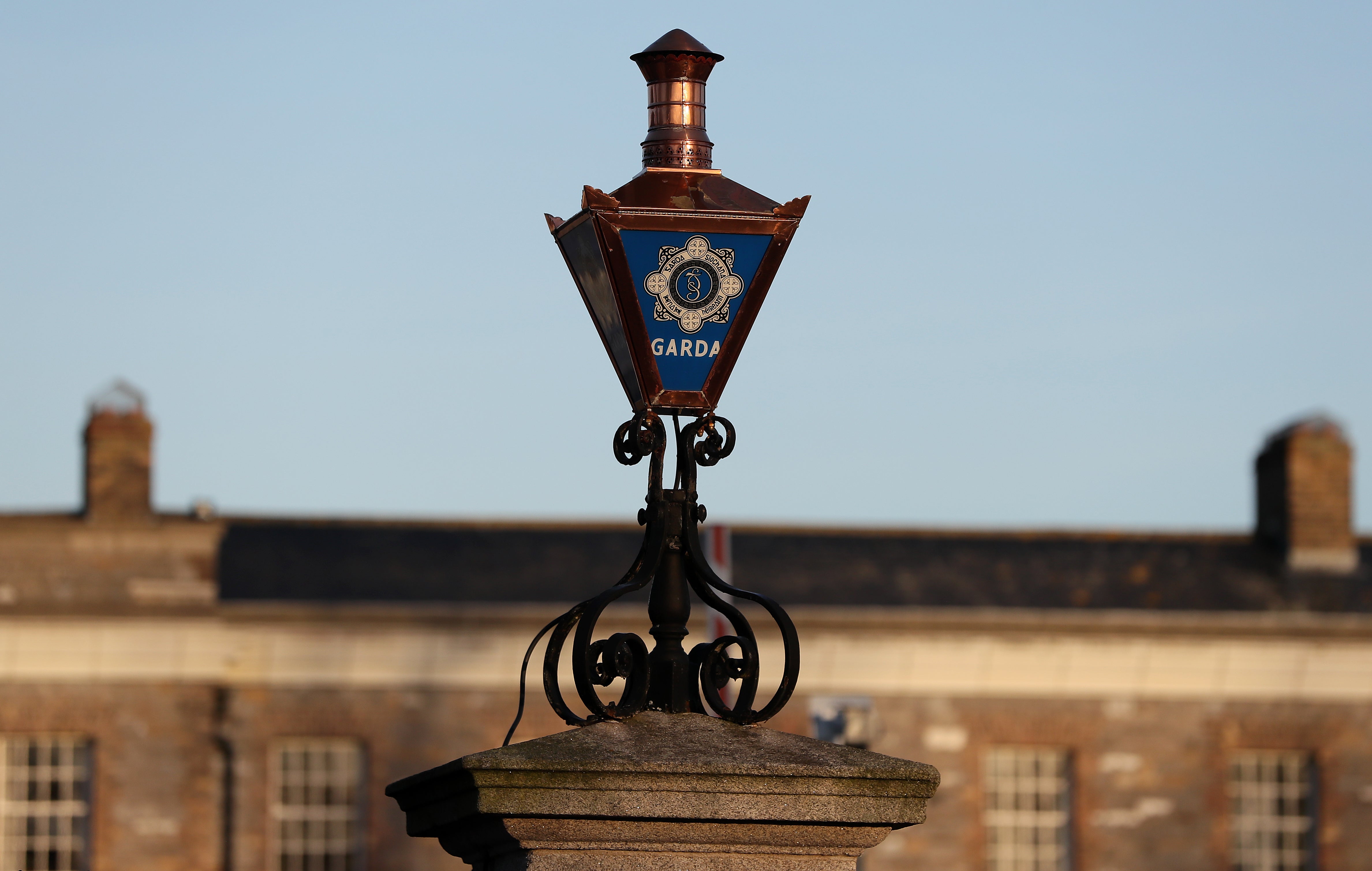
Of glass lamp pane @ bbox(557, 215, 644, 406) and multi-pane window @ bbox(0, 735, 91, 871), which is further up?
glass lamp pane @ bbox(557, 215, 644, 406)

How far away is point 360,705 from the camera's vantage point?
90.7 feet

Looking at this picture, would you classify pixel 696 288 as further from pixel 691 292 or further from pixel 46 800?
pixel 46 800

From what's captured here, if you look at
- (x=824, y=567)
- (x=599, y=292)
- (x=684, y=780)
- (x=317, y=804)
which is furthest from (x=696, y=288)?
(x=824, y=567)

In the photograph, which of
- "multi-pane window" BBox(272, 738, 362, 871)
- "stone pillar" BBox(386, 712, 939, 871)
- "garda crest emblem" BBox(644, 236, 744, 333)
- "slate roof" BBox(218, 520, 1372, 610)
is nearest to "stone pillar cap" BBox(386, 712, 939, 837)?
"stone pillar" BBox(386, 712, 939, 871)

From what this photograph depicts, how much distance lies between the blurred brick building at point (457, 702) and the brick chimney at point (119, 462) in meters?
0.03

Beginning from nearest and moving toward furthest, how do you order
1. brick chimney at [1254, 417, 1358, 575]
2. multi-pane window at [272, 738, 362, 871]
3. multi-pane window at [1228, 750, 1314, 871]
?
multi-pane window at [272, 738, 362, 871], multi-pane window at [1228, 750, 1314, 871], brick chimney at [1254, 417, 1358, 575]

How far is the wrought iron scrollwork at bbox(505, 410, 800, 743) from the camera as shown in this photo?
16.7 feet

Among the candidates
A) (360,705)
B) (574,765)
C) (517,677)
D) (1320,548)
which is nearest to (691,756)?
(574,765)

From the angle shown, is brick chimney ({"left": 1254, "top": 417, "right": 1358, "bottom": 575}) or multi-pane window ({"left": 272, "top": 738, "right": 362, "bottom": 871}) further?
brick chimney ({"left": 1254, "top": 417, "right": 1358, "bottom": 575})

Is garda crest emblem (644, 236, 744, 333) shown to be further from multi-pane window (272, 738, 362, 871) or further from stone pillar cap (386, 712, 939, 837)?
multi-pane window (272, 738, 362, 871)

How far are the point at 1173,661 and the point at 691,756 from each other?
24507 millimetres

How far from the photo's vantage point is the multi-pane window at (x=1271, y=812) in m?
28.5

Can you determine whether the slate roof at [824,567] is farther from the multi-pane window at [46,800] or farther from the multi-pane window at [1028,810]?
the multi-pane window at [46,800]

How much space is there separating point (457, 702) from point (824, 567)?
564 centimetres
